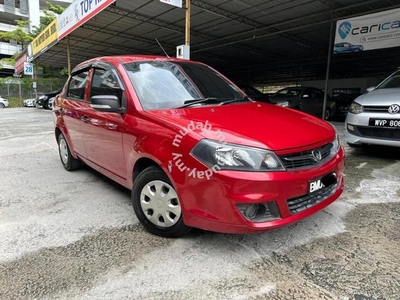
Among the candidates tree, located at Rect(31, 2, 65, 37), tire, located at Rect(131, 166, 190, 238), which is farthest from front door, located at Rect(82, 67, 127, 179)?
tree, located at Rect(31, 2, 65, 37)

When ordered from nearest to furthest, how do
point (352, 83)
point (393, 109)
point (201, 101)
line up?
1. point (201, 101)
2. point (393, 109)
3. point (352, 83)

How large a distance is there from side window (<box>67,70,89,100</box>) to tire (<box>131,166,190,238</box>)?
179 centimetres

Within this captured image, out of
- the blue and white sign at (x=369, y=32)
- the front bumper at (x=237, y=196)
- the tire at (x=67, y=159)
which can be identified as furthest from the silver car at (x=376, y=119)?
the blue and white sign at (x=369, y=32)

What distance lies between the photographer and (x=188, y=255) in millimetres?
2361

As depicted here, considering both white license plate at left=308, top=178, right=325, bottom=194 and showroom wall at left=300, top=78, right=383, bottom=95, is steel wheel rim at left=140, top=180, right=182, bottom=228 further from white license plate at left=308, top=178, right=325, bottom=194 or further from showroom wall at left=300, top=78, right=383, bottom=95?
showroom wall at left=300, top=78, right=383, bottom=95

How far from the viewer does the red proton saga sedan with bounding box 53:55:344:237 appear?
83.9 inches

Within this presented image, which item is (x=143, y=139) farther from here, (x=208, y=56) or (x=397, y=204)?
(x=208, y=56)

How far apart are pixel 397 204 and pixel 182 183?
240cm

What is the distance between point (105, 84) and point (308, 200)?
2364mm

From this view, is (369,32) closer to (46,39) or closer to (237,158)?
(237,158)

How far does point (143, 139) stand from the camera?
2.62 metres

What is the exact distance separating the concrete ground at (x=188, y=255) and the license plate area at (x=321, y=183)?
17.7 inches

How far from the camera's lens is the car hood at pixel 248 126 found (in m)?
2.23

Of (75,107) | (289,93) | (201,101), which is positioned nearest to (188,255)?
(201,101)
